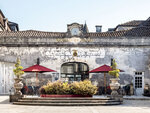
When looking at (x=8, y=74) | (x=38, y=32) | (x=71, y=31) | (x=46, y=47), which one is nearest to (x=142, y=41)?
(x=71, y=31)

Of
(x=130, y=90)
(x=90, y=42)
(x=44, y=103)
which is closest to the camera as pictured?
(x=44, y=103)

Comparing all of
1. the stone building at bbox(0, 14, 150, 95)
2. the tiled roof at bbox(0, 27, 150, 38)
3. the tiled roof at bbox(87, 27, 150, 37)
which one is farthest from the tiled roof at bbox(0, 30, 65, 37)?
the tiled roof at bbox(87, 27, 150, 37)

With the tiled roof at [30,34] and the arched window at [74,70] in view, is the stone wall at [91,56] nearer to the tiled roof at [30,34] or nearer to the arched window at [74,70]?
the arched window at [74,70]

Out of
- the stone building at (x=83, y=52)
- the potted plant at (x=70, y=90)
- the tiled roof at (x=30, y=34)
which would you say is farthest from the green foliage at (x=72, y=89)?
the tiled roof at (x=30, y=34)

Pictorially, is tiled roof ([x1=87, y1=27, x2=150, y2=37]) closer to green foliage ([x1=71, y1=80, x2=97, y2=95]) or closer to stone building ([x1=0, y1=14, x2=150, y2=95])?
stone building ([x1=0, y1=14, x2=150, y2=95])

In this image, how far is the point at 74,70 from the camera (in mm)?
22125

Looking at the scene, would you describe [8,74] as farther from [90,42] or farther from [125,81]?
[125,81]

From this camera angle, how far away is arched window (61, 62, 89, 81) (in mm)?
22031

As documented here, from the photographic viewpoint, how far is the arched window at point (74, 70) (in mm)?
22031

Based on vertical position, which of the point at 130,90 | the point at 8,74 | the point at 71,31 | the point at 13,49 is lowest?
the point at 130,90

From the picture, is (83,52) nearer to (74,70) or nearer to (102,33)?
(74,70)

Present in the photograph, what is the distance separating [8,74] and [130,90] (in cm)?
1017

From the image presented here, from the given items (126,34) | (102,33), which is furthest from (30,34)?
(126,34)

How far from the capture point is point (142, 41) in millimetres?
21641
